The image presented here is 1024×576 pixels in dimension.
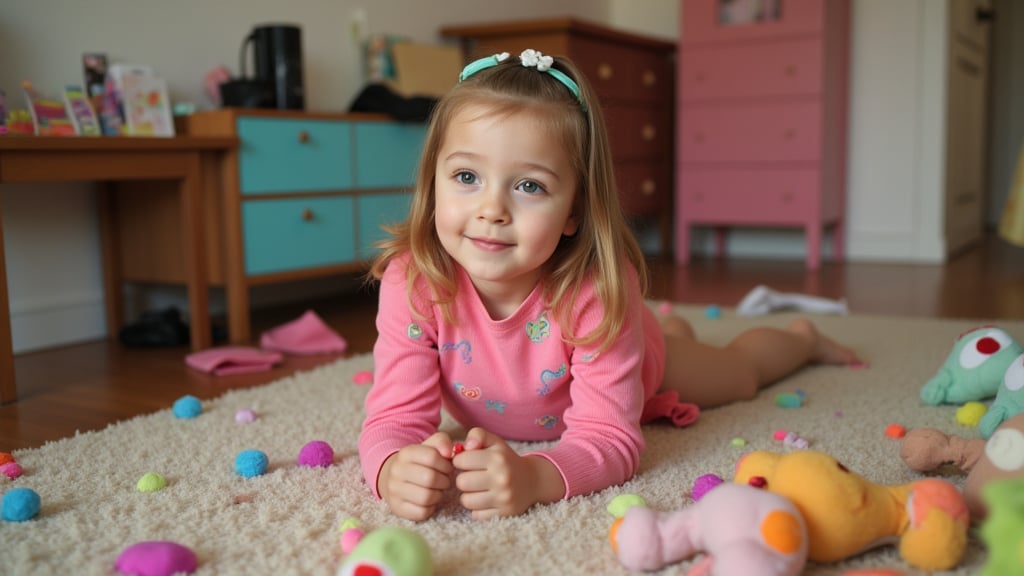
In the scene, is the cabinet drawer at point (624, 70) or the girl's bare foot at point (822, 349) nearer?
the girl's bare foot at point (822, 349)

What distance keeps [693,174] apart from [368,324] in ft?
6.49

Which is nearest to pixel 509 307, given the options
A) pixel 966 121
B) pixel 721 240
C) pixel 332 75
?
pixel 332 75

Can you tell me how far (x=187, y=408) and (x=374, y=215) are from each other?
132 centimetres

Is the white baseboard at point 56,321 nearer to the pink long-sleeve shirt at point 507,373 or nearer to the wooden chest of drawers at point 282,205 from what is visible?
the wooden chest of drawers at point 282,205

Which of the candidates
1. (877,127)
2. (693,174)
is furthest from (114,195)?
(877,127)

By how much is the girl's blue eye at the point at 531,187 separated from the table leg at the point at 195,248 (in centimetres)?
140

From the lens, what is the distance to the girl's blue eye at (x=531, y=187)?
3.64 ft

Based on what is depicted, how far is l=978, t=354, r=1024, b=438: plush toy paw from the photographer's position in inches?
48.3

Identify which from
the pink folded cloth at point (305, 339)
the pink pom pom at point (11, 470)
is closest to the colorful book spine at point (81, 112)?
the pink folded cloth at point (305, 339)

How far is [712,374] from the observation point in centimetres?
159

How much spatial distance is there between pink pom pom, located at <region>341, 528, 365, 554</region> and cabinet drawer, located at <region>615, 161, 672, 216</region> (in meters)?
2.98

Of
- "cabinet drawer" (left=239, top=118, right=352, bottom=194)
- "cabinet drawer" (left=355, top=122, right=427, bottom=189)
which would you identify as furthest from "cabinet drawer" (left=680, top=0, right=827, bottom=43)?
"cabinet drawer" (left=239, top=118, right=352, bottom=194)

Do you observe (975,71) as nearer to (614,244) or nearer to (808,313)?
(808,313)

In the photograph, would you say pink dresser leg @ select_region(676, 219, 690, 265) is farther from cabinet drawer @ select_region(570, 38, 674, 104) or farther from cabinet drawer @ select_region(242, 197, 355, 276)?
cabinet drawer @ select_region(242, 197, 355, 276)
